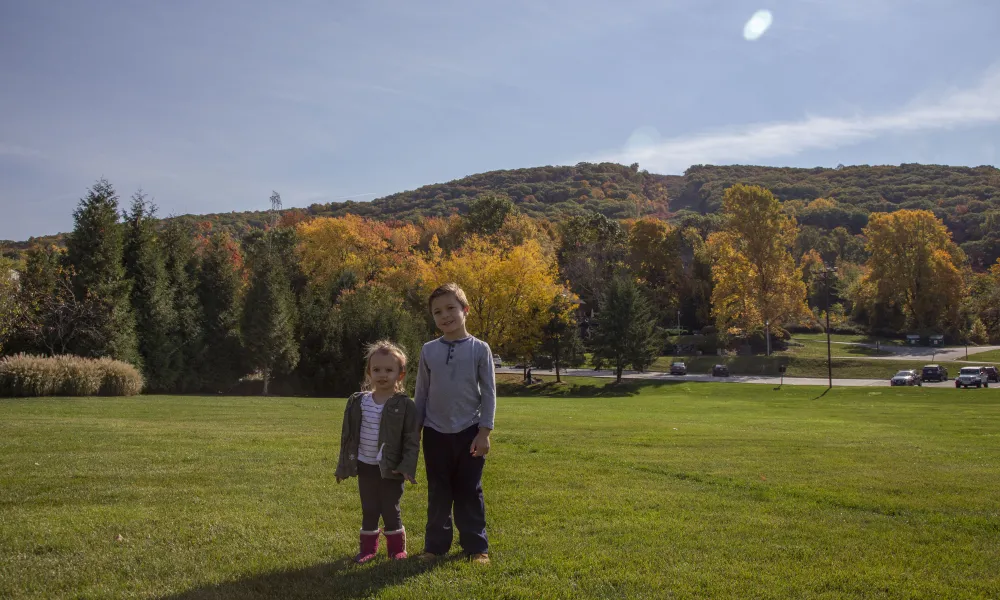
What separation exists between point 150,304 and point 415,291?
19414mm

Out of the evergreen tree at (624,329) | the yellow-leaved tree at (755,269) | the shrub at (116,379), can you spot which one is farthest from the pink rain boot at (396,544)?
the yellow-leaved tree at (755,269)

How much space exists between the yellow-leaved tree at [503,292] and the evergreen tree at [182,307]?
1401 centimetres

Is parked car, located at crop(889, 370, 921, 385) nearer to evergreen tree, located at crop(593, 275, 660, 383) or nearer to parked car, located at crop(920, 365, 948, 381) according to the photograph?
parked car, located at crop(920, 365, 948, 381)

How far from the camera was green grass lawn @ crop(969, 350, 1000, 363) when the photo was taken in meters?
57.3

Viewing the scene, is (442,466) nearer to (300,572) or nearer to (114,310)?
(300,572)

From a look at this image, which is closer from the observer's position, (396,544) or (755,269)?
(396,544)

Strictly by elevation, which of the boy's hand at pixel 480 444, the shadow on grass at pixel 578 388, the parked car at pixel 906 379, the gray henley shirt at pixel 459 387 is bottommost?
the shadow on grass at pixel 578 388

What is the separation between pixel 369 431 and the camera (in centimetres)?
534

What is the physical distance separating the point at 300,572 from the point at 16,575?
6.04ft

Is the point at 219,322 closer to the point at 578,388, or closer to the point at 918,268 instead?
the point at 578,388

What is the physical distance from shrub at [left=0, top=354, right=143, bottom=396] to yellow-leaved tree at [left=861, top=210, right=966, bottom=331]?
7070cm

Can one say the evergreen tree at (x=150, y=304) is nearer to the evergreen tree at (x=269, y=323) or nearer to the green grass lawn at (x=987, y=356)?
the evergreen tree at (x=269, y=323)

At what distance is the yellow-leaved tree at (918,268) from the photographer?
67125 mm

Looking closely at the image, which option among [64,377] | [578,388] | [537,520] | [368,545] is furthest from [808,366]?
[368,545]
